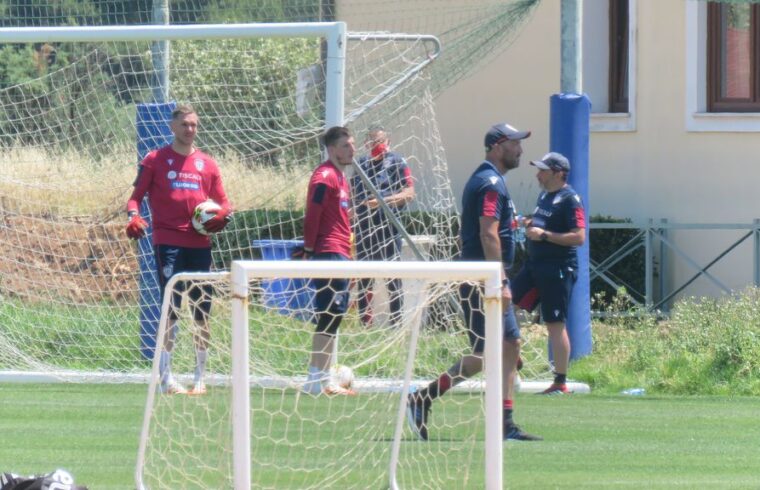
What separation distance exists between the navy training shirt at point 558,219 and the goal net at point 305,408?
4.55ft

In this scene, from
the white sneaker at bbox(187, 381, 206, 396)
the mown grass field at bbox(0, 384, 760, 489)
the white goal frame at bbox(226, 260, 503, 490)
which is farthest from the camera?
the white sneaker at bbox(187, 381, 206, 396)

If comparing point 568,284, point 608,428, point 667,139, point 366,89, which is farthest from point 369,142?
point 667,139

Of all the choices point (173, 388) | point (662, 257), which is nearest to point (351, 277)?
point (173, 388)

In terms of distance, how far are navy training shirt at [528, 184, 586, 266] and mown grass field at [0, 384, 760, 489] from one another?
1113 mm

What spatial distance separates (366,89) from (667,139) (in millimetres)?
5310

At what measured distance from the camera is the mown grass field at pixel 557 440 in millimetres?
7938

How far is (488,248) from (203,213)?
101 inches

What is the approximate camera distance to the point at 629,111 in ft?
58.6

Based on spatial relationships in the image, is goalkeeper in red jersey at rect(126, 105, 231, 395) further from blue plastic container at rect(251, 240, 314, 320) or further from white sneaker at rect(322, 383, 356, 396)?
white sneaker at rect(322, 383, 356, 396)

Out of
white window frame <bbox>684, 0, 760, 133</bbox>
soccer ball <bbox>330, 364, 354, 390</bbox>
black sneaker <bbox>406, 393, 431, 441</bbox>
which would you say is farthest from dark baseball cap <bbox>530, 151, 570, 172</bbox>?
white window frame <bbox>684, 0, 760, 133</bbox>

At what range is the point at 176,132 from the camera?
10.9 metres

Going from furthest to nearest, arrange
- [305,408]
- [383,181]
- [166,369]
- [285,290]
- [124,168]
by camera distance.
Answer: [383,181] < [124,168] < [305,408] < [285,290] < [166,369]

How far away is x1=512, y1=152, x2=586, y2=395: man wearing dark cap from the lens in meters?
11.4

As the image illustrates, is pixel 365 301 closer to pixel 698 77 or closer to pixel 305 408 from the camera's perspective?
pixel 305 408
